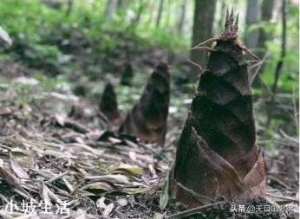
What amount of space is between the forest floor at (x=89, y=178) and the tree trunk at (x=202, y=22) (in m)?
2.53

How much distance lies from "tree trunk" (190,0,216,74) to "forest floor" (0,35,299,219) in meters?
2.53

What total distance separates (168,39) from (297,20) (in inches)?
351

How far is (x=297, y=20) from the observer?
6621mm

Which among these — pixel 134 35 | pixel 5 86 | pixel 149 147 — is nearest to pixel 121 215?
pixel 149 147

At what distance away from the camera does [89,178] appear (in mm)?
2627

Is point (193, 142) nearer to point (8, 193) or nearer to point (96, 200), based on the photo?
point (96, 200)

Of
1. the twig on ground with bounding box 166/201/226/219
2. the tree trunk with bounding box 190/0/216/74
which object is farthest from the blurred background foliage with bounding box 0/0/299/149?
the twig on ground with bounding box 166/201/226/219

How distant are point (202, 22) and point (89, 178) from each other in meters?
4.77

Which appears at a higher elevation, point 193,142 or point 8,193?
point 193,142

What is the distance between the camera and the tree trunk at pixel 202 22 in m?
6.88

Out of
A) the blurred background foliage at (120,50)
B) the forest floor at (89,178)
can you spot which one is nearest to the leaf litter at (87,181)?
the forest floor at (89,178)

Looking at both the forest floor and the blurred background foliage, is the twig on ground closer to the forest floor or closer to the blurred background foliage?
the forest floor

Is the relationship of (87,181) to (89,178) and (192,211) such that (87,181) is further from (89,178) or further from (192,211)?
(192,211)

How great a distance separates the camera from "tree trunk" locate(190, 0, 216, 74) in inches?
271
